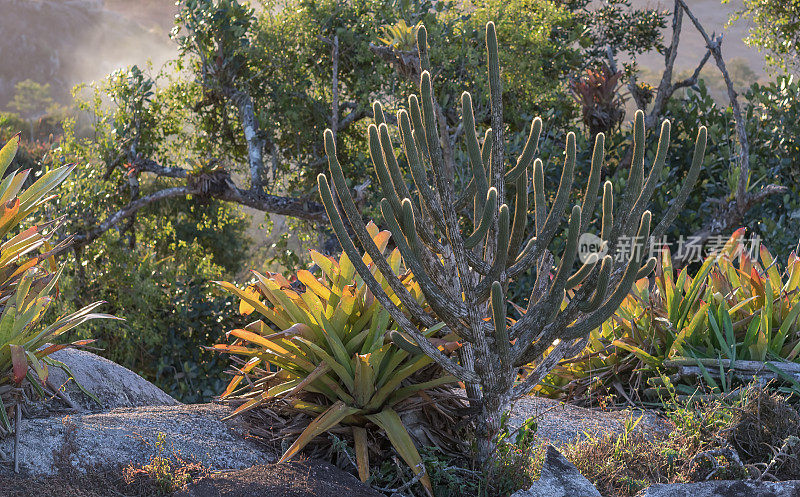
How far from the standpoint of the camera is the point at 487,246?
2.75m

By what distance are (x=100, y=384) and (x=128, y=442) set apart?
112 centimetres

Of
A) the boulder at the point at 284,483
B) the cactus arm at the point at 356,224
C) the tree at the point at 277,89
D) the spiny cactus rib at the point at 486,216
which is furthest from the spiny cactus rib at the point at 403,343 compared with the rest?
the tree at the point at 277,89

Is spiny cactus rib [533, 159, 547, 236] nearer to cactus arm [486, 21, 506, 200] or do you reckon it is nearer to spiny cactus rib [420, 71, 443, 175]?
cactus arm [486, 21, 506, 200]

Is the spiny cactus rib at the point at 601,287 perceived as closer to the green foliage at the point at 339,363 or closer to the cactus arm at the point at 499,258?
the cactus arm at the point at 499,258

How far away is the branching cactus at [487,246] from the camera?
2.41 meters

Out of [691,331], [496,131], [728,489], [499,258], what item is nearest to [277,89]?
[691,331]

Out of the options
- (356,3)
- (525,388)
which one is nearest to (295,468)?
(525,388)

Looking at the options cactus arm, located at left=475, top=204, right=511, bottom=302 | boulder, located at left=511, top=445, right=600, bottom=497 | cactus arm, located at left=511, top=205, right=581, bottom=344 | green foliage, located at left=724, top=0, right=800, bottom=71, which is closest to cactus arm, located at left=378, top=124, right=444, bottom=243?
cactus arm, located at left=475, top=204, right=511, bottom=302

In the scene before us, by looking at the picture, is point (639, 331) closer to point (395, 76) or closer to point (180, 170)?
point (395, 76)

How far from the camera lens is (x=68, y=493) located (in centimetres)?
220

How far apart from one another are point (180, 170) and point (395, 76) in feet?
8.74

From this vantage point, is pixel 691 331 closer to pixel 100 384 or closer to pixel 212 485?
pixel 212 485

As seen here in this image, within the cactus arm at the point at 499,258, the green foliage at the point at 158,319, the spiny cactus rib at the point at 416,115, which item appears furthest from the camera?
the green foliage at the point at 158,319

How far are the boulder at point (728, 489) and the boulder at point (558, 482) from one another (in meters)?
0.19
